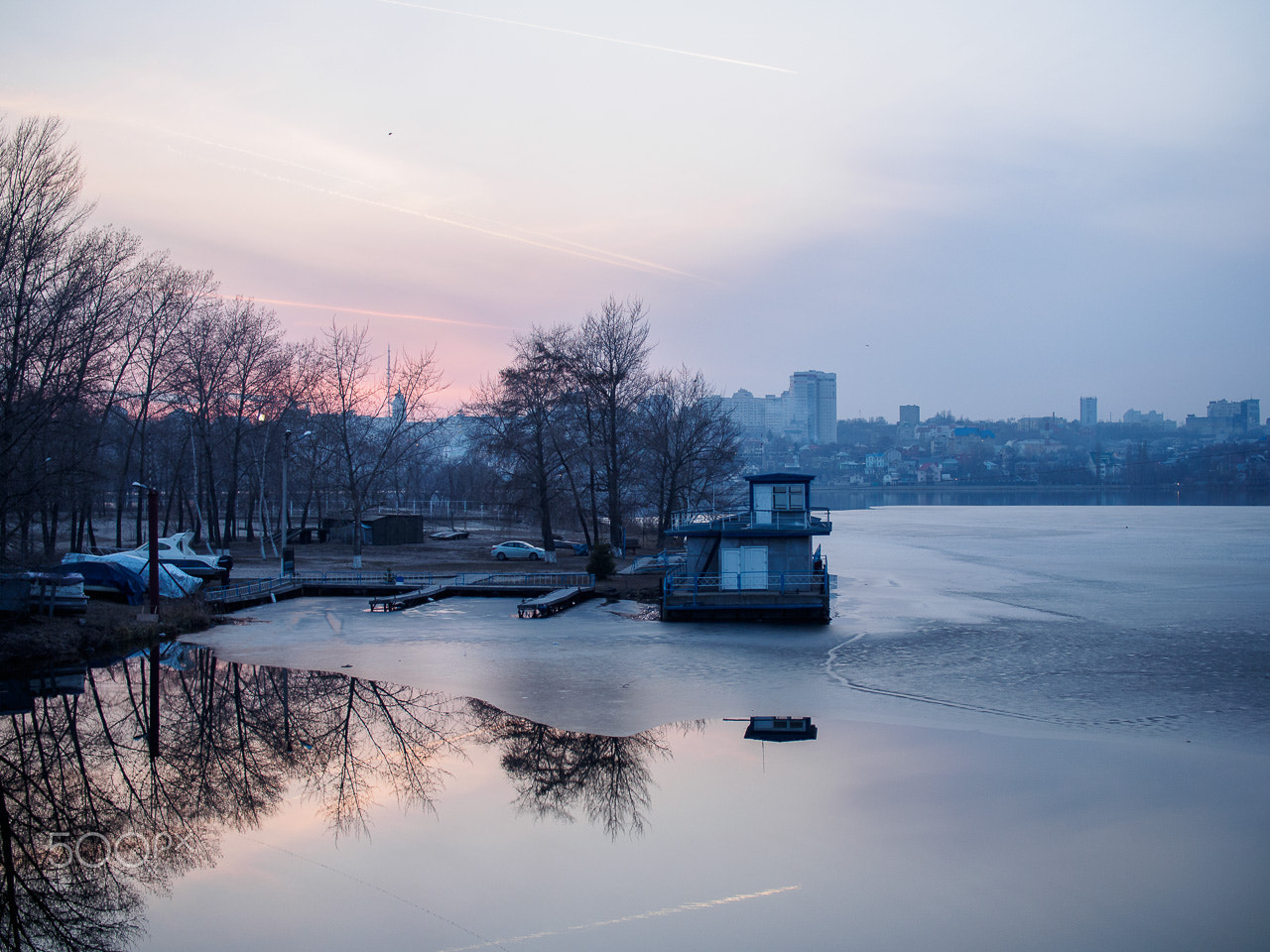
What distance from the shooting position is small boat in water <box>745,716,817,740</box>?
16.4 m

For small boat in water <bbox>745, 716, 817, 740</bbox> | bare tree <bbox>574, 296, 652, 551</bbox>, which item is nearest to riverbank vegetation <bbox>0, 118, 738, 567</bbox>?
bare tree <bbox>574, 296, 652, 551</bbox>

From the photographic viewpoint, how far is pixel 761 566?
32.6 metres

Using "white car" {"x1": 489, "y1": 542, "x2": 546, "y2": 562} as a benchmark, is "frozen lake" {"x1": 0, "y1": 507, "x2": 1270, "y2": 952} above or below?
below

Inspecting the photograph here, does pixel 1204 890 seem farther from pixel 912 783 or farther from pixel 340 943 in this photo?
pixel 340 943

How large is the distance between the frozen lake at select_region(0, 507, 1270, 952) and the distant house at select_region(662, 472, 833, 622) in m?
3.61

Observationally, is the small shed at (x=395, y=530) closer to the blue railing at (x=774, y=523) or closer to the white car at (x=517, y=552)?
the white car at (x=517, y=552)

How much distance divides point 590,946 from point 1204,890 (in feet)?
23.4

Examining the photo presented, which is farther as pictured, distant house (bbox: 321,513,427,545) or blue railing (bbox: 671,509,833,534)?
distant house (bbox: 321,513,427,545)

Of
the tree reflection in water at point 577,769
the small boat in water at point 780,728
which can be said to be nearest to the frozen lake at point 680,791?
the tree reflection in water at point 577,769

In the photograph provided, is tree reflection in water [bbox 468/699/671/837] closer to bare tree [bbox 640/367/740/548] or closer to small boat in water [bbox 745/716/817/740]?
small boat in water [bbox 745/716/817/740]

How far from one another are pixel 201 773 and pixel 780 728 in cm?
1007

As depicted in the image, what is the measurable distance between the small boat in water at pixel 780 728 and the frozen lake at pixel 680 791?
481 mm

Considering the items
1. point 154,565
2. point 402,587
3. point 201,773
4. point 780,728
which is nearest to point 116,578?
point 154,565

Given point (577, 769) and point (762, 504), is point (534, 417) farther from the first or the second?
point (577, 769)
